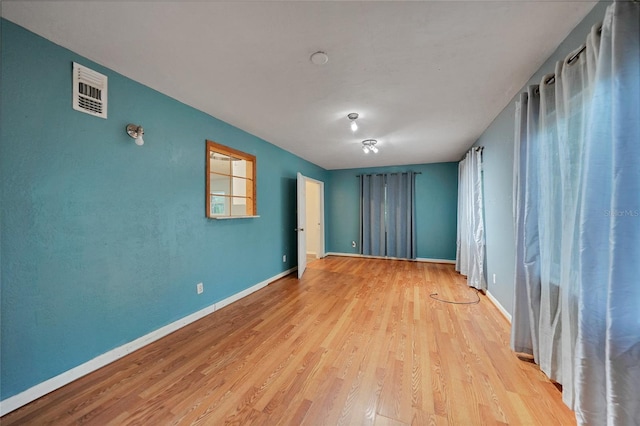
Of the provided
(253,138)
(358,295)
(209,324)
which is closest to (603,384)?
(358,295)

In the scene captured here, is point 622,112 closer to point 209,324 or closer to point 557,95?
point 557,95

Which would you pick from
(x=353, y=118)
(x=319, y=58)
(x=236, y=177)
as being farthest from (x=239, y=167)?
(x=319, y=58)

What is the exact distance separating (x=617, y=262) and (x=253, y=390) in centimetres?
207

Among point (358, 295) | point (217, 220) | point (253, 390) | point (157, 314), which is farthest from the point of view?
point (358, 295)

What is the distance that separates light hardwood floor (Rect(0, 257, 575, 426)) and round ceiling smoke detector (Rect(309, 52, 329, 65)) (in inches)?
90.9

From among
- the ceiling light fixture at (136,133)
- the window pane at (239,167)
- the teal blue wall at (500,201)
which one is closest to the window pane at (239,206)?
the window pane at (239,167)

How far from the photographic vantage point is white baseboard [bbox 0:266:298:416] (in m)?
1.39

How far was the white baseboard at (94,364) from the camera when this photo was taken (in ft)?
4.58

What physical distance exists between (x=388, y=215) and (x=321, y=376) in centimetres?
449

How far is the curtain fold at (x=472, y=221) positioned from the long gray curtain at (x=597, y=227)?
1.91 m

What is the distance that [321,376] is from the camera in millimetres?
1675

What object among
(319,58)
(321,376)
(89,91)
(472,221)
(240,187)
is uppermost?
(319,58)

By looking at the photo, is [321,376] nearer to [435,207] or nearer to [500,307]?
[500,307]

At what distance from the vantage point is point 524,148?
1.81 m
